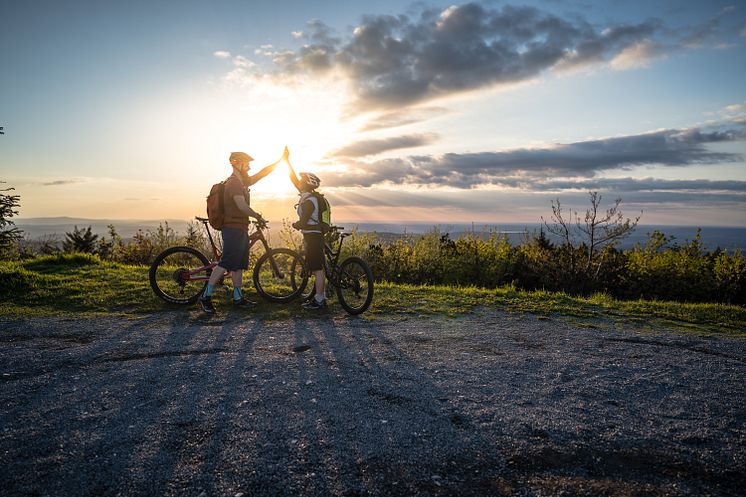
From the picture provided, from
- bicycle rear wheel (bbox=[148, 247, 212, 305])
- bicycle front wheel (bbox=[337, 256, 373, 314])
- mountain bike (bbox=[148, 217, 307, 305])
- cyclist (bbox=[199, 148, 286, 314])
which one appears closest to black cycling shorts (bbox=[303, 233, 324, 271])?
bicycle front wheel (bbox=[337, 256, 373, 314])

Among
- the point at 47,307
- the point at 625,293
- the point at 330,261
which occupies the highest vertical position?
the point at 330,261

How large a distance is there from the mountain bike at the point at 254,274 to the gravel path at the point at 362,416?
1.97 m

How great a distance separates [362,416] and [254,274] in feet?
16.8

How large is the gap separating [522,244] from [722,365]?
12.0 m

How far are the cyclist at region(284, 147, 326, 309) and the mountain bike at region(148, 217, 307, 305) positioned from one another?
574 millimetres

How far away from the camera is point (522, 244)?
55.2 feet

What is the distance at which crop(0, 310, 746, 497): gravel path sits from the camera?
274 centimetres

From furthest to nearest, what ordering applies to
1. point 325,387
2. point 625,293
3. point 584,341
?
point 625,293, point 584,341, point 325,387

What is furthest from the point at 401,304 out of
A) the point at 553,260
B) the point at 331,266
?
the point at 553,260

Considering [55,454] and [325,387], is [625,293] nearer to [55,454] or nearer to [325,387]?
[325,387]

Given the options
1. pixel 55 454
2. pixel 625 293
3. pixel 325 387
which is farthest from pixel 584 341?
pixel 625 293

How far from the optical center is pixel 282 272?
8.33 m

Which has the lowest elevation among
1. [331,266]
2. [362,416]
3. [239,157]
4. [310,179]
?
[362,416]

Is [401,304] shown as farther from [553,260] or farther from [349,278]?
[553,260]
